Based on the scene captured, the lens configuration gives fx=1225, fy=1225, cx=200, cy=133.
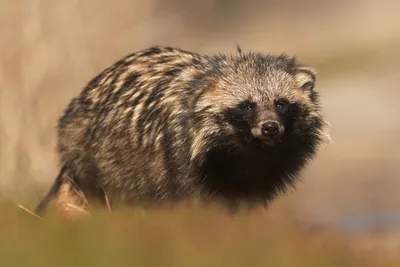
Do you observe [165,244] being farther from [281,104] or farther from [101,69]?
[101,69]

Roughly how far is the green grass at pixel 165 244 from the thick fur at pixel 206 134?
3.62 meters

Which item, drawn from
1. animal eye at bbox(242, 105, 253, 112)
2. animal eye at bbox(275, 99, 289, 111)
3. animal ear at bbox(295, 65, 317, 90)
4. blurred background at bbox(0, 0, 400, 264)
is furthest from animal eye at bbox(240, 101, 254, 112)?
blurred background at bbox(0, 0, 400, 264)

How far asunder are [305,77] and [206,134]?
89 cm

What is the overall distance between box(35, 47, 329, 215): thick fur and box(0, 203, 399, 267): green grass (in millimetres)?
3623

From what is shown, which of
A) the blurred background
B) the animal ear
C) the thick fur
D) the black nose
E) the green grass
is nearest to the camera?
the green grass

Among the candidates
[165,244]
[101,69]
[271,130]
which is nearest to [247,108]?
[271,130]

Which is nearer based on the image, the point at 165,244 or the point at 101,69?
the point at 165,244

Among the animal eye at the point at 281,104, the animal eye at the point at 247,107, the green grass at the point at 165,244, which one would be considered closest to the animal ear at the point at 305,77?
the animal eye at the point at 281,104

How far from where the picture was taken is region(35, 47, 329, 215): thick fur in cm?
840

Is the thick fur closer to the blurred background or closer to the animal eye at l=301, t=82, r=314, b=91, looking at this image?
the animal eye at l=301, t=82, r=314, b=91

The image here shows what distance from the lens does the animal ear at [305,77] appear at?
8.73 meters

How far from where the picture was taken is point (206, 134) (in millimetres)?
8398

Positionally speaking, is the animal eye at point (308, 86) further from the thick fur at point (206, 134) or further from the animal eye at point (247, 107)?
the animal eye at point (247, 107)

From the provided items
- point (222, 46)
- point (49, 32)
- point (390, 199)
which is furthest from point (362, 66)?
point (49, 32)
